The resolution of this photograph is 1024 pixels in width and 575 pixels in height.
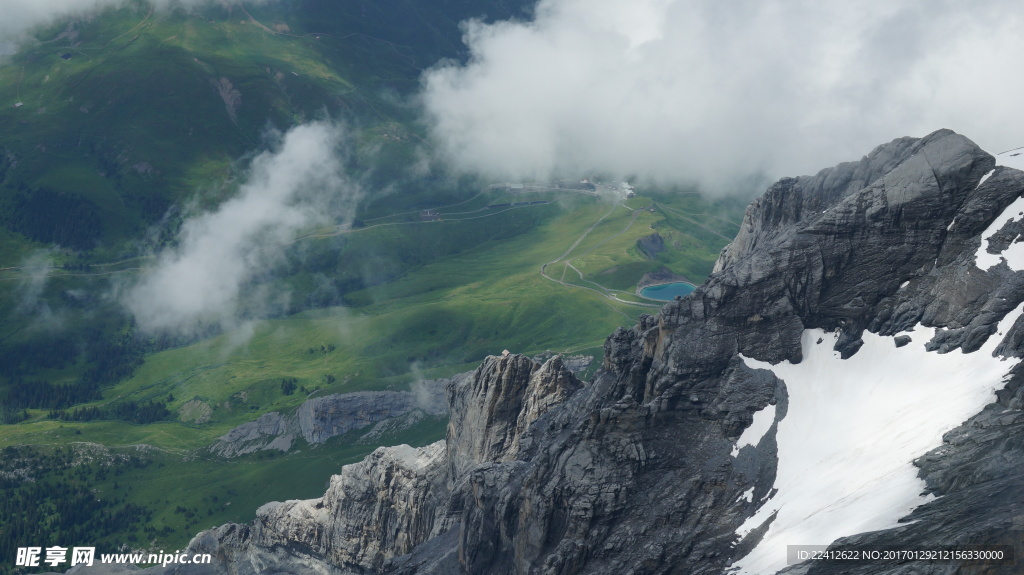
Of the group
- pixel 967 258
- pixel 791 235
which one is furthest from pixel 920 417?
pixel 791 235

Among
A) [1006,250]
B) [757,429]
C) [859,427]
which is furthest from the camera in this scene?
[757,429]

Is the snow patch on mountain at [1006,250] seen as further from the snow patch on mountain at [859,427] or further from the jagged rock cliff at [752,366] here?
the snow patch on mountain at [859,427]

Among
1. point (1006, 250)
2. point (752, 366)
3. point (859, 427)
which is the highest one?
point (1006, 250)

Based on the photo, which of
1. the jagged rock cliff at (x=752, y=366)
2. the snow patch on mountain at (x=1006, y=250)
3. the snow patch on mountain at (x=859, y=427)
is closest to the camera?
the snow patch on mountain at (x=859, y=427)

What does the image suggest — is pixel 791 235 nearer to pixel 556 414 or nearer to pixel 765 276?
pixel 765 276

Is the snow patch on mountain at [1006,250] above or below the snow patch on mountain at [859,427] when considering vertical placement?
above

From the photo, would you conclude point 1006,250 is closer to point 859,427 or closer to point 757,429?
point 859,427

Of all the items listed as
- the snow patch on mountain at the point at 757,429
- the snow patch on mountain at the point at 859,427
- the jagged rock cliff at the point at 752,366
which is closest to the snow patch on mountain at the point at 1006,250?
the jagged rock cliff at the point at 752,366

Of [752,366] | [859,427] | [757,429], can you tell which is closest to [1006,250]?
[859,427]
